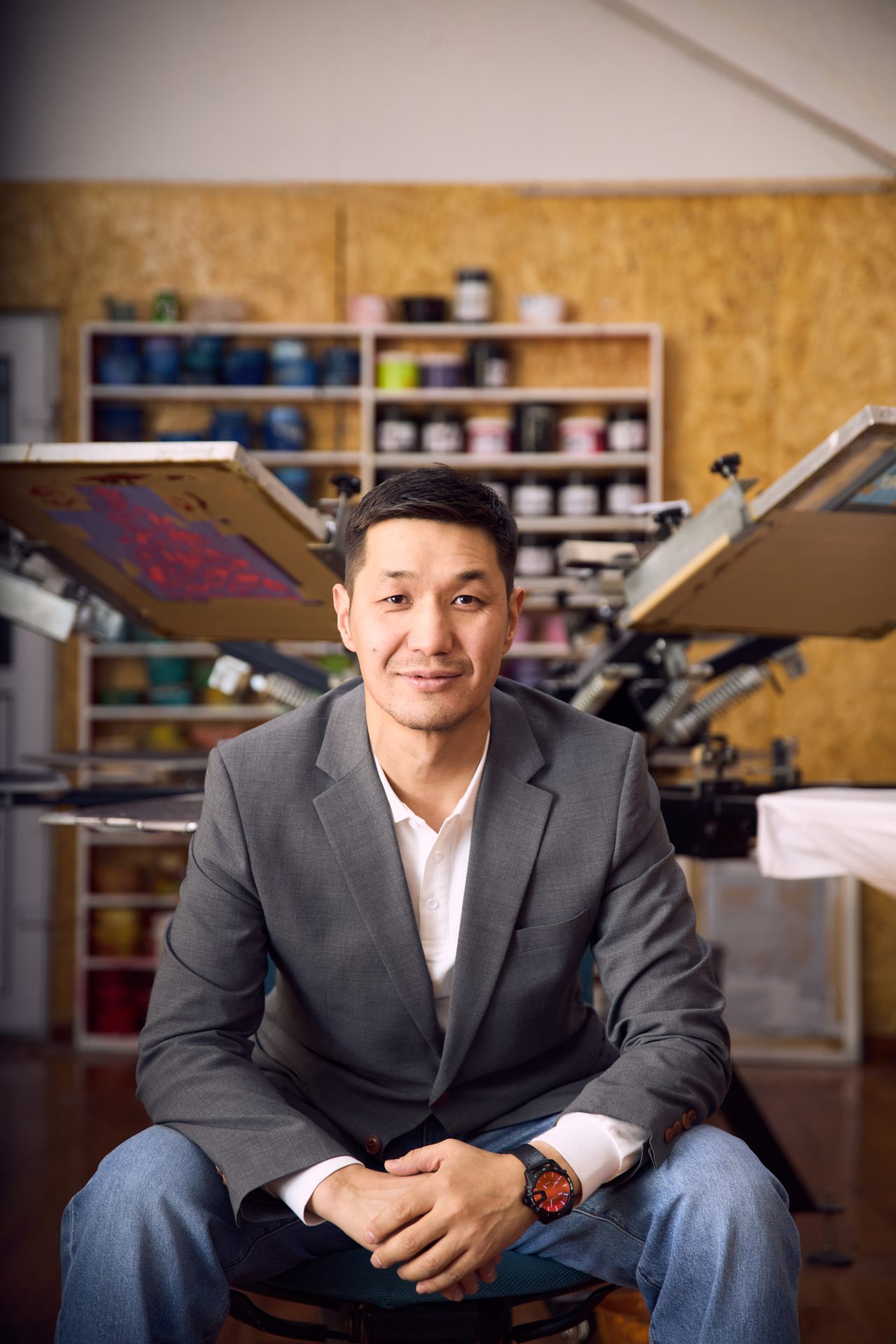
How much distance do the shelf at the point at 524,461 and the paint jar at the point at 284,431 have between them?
0.25 m

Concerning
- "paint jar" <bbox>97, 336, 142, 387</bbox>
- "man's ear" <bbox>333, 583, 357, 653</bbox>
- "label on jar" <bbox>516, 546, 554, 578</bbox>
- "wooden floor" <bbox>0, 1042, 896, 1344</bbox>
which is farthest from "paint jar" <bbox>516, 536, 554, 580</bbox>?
"man's ear" <bbox>333, 583, 357, 653</bbox>

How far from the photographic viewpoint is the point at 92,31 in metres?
3.77

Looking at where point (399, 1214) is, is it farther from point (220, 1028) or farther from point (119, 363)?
point (119, 363)

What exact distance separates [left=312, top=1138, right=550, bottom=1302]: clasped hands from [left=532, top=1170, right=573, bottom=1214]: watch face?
0.05ft

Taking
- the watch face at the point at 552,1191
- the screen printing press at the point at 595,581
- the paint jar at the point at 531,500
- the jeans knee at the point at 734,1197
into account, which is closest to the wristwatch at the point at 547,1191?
the watch face at the point at 552,1191

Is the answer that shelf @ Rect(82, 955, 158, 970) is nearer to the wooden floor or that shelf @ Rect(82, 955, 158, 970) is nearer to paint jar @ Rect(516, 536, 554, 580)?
the wooden floor

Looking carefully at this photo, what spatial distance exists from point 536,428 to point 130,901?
1862 millimetres

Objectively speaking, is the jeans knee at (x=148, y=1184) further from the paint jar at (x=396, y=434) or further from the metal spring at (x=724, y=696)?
the paint jar at (x=396, y=434)

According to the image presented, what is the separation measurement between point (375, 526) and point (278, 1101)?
60 cm

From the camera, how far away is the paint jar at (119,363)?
12.3 ft

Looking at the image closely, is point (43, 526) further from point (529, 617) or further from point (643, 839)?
point (529, 617)

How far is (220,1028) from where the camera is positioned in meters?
1.29

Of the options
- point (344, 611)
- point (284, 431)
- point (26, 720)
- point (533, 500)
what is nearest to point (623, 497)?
point (533, 500)

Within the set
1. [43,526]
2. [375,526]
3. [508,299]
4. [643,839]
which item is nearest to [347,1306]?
[643,839]
